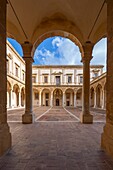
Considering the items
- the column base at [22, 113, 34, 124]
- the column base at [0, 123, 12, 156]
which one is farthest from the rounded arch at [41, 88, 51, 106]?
the column base at [0, 123, 12, 156]

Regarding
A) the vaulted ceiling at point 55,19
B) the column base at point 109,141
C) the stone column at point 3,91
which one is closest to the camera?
the column base at point 109,141

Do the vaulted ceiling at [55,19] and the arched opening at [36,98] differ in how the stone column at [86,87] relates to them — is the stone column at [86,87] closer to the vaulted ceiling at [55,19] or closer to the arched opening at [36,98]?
the vaulted ceiling at [55,19]

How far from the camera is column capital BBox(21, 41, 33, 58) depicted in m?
7.02

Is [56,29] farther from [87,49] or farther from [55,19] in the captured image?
[87,49]

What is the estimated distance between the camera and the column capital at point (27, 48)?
7.02m

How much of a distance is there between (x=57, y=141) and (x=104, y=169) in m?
1.83

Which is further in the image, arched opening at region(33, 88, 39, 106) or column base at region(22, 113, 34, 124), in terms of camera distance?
arched opening at region(33, 88, 39, 106)

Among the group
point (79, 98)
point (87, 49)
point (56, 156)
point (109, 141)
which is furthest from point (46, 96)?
point (109, 141)

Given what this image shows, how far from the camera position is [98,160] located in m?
2.77

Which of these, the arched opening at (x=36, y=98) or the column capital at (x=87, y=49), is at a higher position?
the column capital at (x=87, y=49)

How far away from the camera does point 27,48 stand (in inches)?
279

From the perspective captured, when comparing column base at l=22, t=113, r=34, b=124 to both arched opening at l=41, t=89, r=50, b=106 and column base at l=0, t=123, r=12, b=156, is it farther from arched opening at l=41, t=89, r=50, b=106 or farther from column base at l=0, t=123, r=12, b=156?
arched opening at l=41, t=89, r=50, b=106

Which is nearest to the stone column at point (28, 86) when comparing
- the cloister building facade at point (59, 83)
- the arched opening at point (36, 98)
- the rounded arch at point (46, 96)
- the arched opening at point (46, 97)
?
the cloister building facade at point (59, 83)

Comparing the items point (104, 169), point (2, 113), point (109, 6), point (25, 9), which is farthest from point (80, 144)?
point (25, 9)
